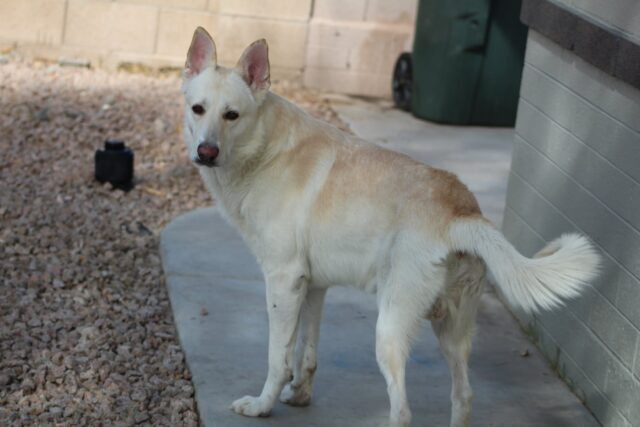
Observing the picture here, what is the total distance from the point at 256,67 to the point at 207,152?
1.52 ft

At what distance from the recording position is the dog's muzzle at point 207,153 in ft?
13.5

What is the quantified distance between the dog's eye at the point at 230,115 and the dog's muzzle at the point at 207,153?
15 cm

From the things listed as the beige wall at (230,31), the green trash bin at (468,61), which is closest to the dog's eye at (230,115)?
the green trash bin at (468,61)

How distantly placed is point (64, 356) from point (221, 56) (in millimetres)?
5181

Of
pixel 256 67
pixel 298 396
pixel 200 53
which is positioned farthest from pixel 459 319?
pixel 200 53

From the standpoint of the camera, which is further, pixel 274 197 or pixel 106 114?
pixel 106 114

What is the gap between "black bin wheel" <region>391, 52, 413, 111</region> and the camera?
941 cm

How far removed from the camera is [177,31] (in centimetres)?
956

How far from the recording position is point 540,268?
3721mm

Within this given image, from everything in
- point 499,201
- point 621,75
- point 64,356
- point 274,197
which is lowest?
point 64,356

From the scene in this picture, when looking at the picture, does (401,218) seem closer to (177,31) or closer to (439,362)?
(439,362)

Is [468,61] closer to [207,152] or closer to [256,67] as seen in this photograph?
[256,67]

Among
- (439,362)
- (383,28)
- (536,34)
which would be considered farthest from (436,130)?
(439,362)

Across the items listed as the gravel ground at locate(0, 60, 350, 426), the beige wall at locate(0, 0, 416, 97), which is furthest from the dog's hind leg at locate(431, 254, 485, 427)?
the beige wall at locate(0, 0, 416, 97)
